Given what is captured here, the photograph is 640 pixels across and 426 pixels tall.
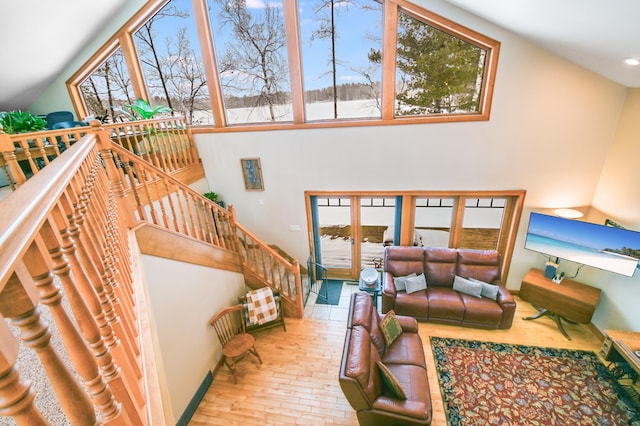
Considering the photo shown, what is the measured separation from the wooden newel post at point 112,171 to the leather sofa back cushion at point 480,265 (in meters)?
4.62

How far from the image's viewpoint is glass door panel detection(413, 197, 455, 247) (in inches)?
192

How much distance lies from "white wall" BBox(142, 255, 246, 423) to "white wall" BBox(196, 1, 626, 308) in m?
2.04

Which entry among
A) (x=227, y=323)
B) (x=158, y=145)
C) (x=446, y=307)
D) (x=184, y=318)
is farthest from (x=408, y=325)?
(x=158, y=145)

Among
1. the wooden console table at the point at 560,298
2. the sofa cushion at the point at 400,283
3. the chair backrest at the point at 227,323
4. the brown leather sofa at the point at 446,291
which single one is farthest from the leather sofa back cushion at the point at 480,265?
the chair backrest at the point at 227,323

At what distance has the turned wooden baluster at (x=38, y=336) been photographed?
0.48 metres

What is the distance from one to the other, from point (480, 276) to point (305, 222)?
3133 mm

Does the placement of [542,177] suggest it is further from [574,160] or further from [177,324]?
[177,324]

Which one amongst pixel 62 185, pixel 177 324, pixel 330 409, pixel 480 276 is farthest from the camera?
pixel 480 276

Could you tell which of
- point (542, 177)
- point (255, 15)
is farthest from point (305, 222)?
point (542, 177)

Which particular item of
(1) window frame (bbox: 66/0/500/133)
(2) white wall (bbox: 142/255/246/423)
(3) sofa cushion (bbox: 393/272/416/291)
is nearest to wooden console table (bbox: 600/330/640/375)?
(3) sofa cushion (bbox: 393/272/416/291)

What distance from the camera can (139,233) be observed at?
2613 mm

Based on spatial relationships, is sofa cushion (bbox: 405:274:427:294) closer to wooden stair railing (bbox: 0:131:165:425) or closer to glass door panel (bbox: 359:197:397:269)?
glass door panel (bbox: 359:197:397:269)

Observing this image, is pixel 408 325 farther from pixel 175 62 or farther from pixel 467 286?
pixel 175 62

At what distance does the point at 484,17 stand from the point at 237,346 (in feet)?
18.6
